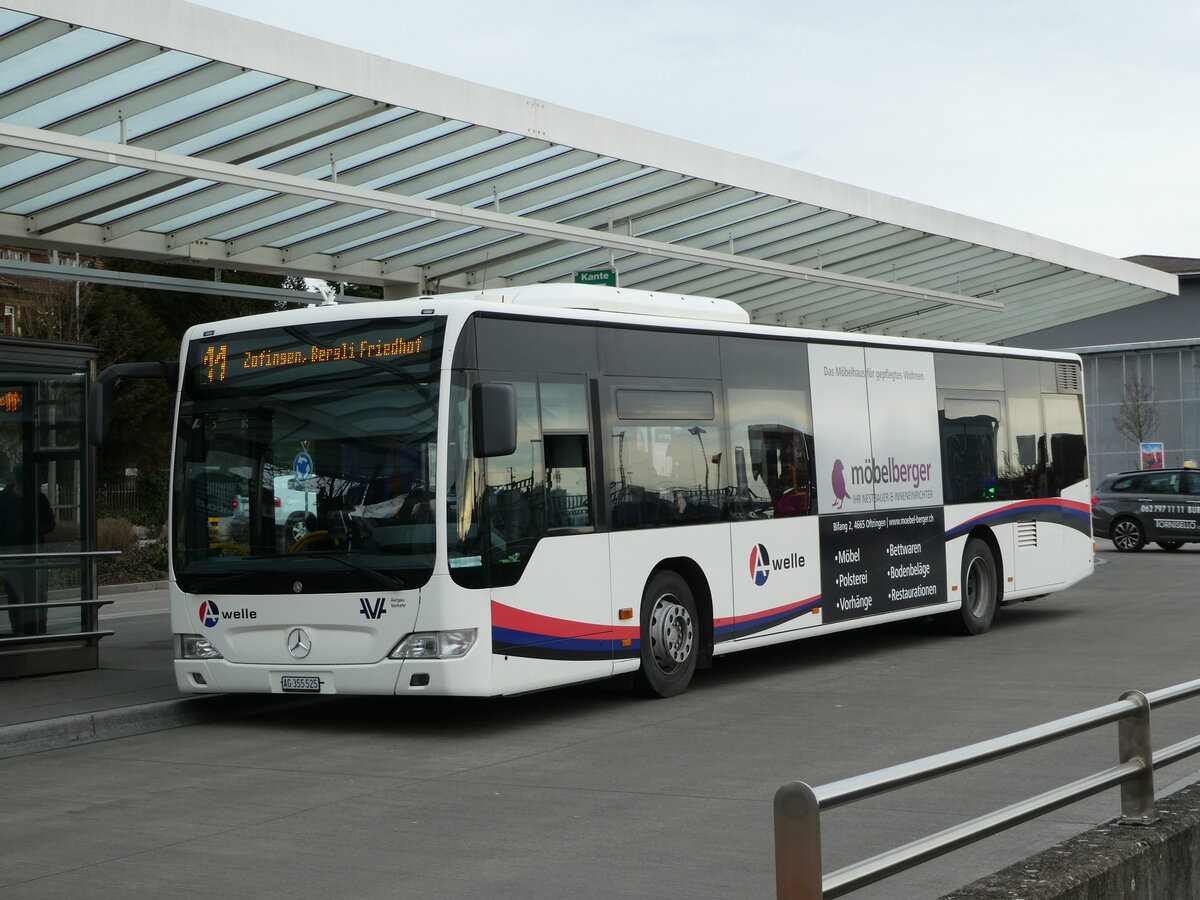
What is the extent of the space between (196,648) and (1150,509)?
2468 cm

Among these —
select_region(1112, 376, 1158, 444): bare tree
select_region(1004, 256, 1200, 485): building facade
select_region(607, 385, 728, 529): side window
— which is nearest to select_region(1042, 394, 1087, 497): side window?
select_region(607, 385, 728, 529): side window

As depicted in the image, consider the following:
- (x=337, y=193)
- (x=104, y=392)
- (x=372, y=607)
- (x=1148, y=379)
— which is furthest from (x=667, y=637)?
(x=1148, y=379)

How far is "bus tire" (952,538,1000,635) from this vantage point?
1616cm

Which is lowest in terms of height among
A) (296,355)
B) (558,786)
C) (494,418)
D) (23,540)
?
(558,786)

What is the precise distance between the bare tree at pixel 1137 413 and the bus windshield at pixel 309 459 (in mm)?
49824

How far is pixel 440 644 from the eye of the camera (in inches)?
393

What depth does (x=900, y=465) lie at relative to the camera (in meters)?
15.2

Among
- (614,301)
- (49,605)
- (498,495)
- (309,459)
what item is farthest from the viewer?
(49,605)

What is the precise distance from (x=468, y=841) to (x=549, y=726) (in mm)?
3769

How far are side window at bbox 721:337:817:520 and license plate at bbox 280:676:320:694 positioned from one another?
12.9ft

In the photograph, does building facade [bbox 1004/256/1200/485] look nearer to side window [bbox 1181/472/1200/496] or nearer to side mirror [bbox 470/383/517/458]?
side window [bbox 1181/472/1200/496]

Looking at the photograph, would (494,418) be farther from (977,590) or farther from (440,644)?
(977,590)

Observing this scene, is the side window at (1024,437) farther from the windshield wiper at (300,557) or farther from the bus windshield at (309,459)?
the windshield wiper at (300,557)

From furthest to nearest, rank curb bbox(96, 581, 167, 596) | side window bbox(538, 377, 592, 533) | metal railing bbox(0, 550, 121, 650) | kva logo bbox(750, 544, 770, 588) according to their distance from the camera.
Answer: curb bbox(96, 581, 167, 596) → metal railing bbox(0, 550, 121, 650) → kva logo bbox(750, 544, 770, 588) → side window bbox(538, 377, 592, 533)
